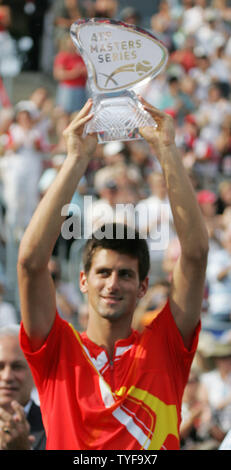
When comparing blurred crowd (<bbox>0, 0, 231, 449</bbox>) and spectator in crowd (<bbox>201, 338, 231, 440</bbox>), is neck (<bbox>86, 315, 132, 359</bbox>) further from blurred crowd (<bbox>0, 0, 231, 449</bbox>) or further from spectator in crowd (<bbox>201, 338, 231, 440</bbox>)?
spectator in crowd (<bbox>201, 338, 231, 440</bbox>)

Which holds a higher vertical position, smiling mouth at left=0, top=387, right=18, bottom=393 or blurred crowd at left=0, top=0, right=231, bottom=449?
blurred crowd at left=0, top=0, right=231, bottom=449

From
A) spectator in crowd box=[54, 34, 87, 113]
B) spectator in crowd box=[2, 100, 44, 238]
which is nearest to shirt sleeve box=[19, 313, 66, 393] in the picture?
spectator in crowd box=[2, 100, 44, 238]

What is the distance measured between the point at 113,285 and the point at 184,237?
1.02 ft

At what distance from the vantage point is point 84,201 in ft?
26.2

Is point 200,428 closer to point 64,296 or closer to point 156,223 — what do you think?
point 64,296

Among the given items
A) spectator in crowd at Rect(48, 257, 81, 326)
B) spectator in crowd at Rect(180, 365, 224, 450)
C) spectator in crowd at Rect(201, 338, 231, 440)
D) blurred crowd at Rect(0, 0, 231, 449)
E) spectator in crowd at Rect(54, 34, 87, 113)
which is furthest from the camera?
spectator in crowd at Rect(54, 34, 87, 113)

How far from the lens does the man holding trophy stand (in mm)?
2719

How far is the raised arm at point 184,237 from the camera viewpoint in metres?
2.82

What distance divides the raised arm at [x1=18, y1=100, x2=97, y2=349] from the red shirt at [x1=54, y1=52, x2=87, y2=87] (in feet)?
24.6

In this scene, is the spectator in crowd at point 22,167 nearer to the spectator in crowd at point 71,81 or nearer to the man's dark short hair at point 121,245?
the spectator in crowd at point 71,81
